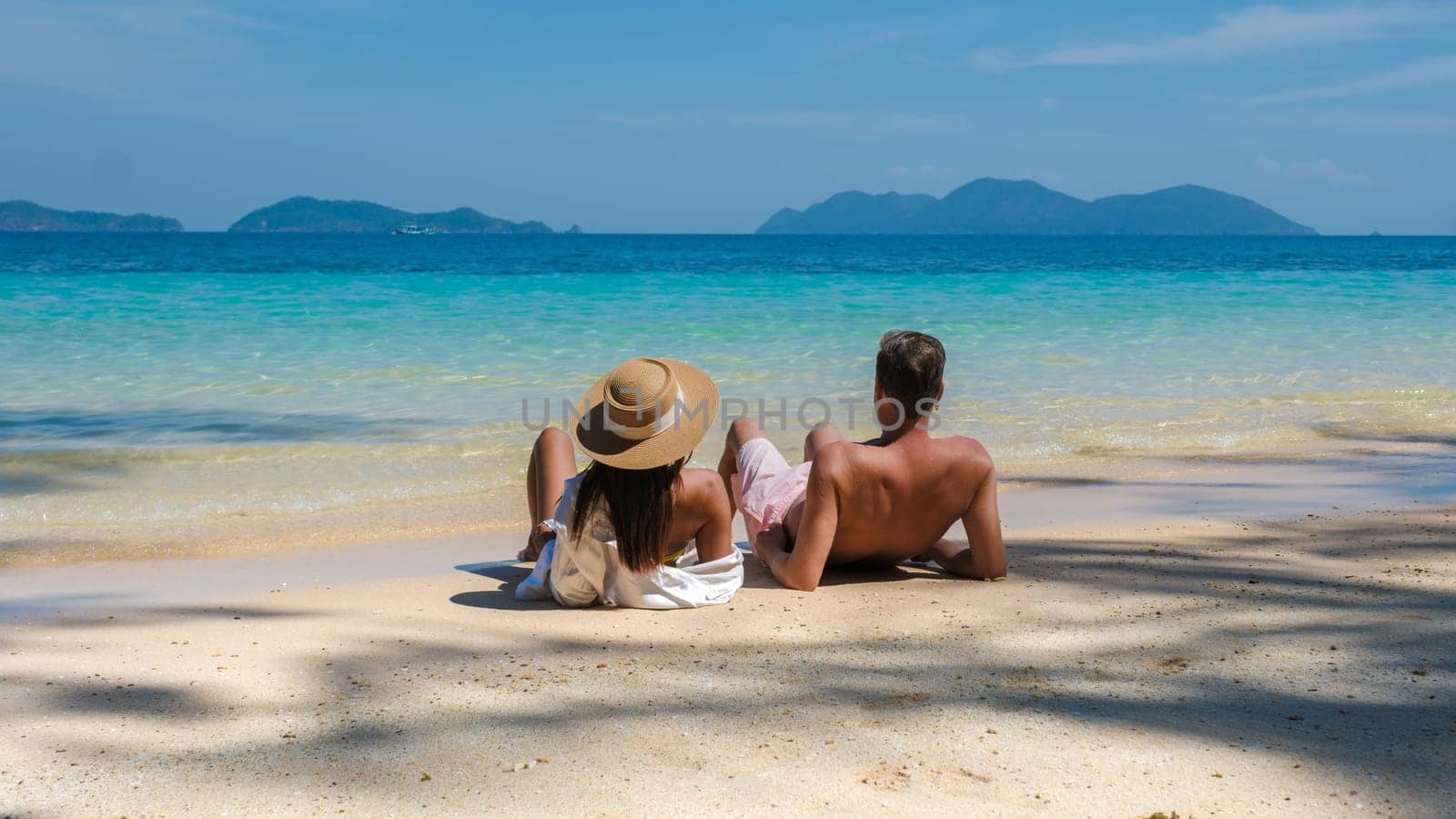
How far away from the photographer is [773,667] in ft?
10.4

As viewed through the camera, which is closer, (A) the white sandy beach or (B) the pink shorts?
(A) the white sandy beach

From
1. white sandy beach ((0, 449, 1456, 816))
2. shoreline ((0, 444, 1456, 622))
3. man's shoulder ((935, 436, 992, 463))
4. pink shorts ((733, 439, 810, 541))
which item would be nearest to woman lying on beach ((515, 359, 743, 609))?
white sandy beach ((0, 449, 1456, 816))

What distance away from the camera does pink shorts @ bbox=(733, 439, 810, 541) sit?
4324mm

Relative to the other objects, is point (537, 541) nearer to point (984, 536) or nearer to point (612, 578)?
point (612, 578)

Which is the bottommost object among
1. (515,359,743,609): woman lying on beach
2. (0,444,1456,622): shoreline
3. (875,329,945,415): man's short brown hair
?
(0,444,1456,622): shoreline

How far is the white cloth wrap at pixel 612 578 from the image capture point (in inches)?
151

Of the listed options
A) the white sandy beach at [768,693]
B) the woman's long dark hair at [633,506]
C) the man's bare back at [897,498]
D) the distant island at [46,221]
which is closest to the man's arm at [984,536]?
the man's bare back at [897,498]

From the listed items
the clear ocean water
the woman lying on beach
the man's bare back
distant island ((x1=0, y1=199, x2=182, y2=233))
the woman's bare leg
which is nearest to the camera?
the woman lying on beach

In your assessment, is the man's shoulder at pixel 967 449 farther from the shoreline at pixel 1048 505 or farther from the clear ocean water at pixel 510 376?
the clear ocean water at pixel 510 376

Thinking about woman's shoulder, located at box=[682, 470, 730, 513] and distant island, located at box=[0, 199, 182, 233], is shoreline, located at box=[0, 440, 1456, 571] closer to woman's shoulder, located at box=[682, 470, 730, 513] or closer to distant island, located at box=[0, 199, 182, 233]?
woman's shoulder, located at box=[682, 470, 730, 513]

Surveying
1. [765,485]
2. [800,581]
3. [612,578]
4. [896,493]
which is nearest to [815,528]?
[800,581]

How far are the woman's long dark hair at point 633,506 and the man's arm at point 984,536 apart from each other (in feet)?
3.62

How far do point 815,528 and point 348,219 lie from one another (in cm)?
16030

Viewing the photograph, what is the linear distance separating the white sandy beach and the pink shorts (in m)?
0.25
